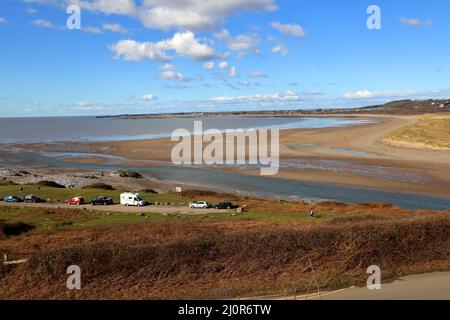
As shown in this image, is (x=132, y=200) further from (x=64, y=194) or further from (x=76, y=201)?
(x=64, y=194)

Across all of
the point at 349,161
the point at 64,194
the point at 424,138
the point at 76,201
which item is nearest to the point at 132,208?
the point at 76,201

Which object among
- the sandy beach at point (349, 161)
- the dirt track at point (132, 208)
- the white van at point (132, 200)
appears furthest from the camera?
the sandy beach at point (349, 161)

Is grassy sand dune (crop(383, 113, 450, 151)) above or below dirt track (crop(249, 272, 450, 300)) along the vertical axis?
above

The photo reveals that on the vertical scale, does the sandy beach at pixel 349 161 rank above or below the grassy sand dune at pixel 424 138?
below

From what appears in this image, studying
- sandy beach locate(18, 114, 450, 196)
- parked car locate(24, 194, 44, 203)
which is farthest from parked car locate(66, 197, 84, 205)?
sandy beach locate(18, 114, 450, 196)

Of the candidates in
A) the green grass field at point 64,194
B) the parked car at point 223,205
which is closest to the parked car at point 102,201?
the green grass field at point 64,194

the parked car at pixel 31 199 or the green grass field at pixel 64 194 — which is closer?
the parked car at pixel 31 199

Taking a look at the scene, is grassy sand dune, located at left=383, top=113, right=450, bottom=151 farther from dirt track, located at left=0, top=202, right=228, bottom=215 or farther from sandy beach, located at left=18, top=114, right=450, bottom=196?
dirt track, located at left=0, top=202, right=228, bottom=215

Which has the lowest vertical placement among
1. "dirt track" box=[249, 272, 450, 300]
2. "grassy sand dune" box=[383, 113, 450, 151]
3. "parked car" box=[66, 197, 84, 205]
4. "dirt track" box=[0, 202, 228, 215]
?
"dirt track" box=[0, 202, 228, 215]

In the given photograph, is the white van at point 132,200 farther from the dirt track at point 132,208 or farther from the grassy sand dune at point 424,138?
the grassy sand dune at point 424,138

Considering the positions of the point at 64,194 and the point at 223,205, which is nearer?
the point at 223,205
